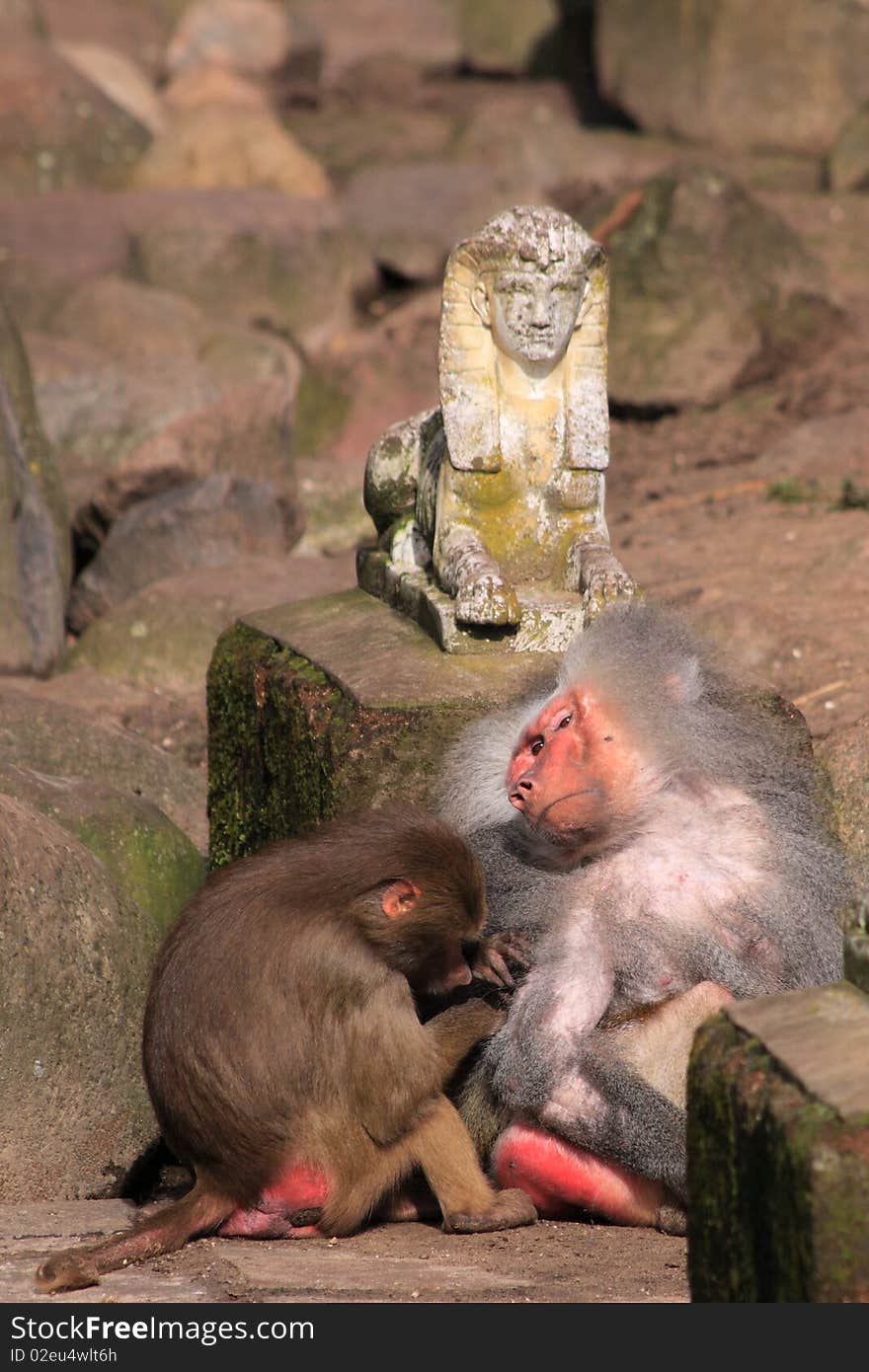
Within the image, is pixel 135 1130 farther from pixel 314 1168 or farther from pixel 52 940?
pixel 314 1168

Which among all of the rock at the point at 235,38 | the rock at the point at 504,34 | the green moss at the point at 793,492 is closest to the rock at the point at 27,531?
the green moss at the point at 793,492

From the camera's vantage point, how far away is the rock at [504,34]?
2111 cm

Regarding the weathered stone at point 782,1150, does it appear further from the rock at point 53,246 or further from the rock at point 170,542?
the rock at point 53,246

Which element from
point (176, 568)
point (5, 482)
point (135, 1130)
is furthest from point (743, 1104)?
point (176, 568)

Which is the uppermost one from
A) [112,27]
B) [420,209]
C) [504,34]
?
[504,34]

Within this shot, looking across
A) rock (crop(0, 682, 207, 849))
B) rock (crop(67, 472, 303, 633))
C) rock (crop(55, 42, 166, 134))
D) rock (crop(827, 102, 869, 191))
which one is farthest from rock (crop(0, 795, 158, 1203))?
rock (crop(55, 42, 166, 134))

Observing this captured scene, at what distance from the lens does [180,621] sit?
8.96 meters

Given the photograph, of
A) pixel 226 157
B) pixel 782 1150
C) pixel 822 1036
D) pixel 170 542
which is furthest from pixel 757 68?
pixel 782 1150

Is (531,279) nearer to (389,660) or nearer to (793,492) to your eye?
(389,660)

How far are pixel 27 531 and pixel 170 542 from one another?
946mm

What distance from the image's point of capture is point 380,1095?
159 inches

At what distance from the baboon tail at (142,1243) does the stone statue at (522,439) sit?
5.14 feet

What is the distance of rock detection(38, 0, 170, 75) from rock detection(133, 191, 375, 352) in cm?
701

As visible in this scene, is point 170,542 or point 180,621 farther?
point 170,542
